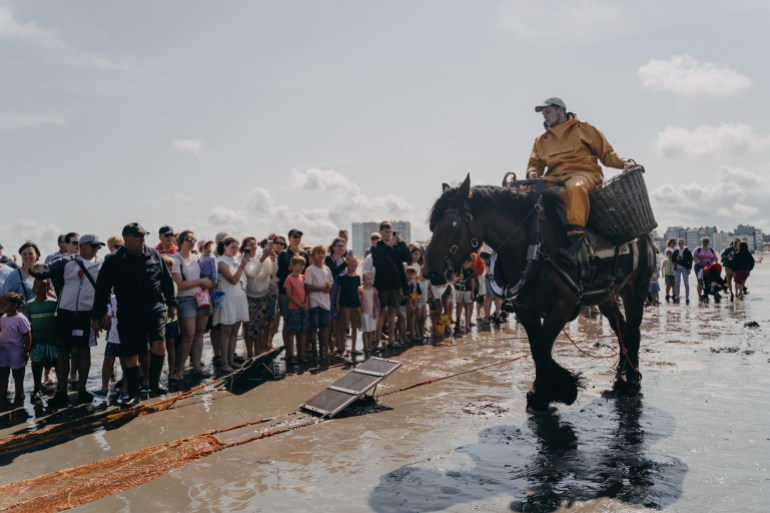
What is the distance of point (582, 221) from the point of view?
6207 mm

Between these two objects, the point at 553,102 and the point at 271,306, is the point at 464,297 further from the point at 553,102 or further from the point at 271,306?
the point at 553,102

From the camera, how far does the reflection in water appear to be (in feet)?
13.1

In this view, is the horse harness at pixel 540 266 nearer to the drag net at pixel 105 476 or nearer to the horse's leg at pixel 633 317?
the horse's leg at pixel 633 317

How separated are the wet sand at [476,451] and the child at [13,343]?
1.27 m

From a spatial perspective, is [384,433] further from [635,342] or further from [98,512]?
[635,342]

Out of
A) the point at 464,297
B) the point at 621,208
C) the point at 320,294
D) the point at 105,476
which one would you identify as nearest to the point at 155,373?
the point at 105,476

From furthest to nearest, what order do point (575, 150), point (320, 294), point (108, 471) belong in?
point (320, 294)
point (575, 150)
point (108, 471)

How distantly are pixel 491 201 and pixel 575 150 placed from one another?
1674mm

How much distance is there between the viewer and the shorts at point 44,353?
25.6 feet

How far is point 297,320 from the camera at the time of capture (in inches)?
392

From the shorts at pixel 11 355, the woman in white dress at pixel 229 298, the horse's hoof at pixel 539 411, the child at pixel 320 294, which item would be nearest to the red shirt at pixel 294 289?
the child at pixel 320 294

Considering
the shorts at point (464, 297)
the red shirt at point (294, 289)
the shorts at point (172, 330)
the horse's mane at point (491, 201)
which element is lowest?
the shorts at point (172, 330)

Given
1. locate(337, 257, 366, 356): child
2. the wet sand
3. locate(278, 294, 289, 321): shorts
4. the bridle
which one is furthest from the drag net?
locate(337, 257, 366, 356): child

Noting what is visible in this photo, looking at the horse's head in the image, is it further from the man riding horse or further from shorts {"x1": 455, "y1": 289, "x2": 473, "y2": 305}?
shorts {"x1": 455, "y1": 289, "x2": 473, "y2": 305}
